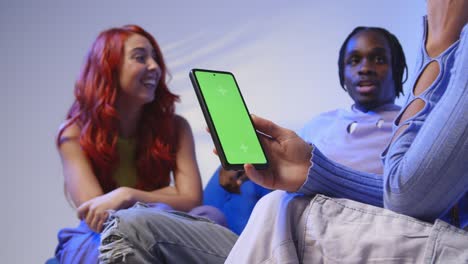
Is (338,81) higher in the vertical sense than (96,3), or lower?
lower

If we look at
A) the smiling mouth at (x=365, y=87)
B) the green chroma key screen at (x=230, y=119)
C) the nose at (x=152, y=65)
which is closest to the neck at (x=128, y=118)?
the nose at (x=152, y=65)

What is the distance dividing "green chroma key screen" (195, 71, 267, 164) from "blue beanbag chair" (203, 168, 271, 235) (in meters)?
0.84

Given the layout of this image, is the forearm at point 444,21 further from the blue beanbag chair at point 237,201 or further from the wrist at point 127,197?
the blue beanbag chair at point 237,201

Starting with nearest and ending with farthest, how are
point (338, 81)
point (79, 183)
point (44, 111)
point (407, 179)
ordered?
point (407, 179) < point (79, 183) < point (338, 81) < point (44, 111)

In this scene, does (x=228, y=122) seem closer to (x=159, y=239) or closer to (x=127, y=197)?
(x=159, y=239)

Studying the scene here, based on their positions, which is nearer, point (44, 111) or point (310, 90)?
point (310, 90)

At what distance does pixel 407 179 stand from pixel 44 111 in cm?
204

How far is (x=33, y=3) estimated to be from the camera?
2416 mm

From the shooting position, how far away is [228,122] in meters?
0.70

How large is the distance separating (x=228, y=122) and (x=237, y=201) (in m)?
0.97

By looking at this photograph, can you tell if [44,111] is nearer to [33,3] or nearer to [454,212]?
[33,3]

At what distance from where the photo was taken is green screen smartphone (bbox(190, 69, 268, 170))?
661mm

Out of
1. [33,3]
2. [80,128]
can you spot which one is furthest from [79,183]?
[33,3]

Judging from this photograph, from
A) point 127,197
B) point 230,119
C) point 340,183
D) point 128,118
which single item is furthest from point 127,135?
point 340,183
